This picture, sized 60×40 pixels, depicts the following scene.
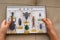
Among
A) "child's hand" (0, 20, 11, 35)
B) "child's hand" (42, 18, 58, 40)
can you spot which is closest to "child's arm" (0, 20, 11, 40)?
"child's hand" (0, 20, 11, 35)

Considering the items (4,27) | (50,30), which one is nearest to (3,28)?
(4,27)

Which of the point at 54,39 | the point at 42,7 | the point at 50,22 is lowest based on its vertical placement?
the point at 54,39

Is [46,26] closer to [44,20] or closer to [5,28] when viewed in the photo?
[44,20]

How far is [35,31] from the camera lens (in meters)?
1.08

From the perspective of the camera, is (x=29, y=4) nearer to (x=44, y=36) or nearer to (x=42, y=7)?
(x=42, y=7)

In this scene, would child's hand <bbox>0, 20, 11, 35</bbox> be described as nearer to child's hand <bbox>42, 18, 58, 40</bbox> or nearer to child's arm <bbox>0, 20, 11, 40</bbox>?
child's arm <bbox>0, 20, 11, 40</bbox>

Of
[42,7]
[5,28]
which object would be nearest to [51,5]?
[42,7]

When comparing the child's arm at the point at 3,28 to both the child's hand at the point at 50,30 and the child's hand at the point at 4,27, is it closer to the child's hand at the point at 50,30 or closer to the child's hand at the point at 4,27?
the child's hand at the point at 4,27

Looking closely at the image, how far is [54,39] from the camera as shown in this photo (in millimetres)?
1049

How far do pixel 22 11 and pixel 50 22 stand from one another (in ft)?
0.68

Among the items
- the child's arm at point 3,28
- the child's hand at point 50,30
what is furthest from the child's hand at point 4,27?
the child's hand at point 50,30

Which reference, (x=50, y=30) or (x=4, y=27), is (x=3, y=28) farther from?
(x=50, y=30)

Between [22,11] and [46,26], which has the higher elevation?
[22,11]

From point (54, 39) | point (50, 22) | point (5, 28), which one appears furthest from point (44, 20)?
point (5, 28)
